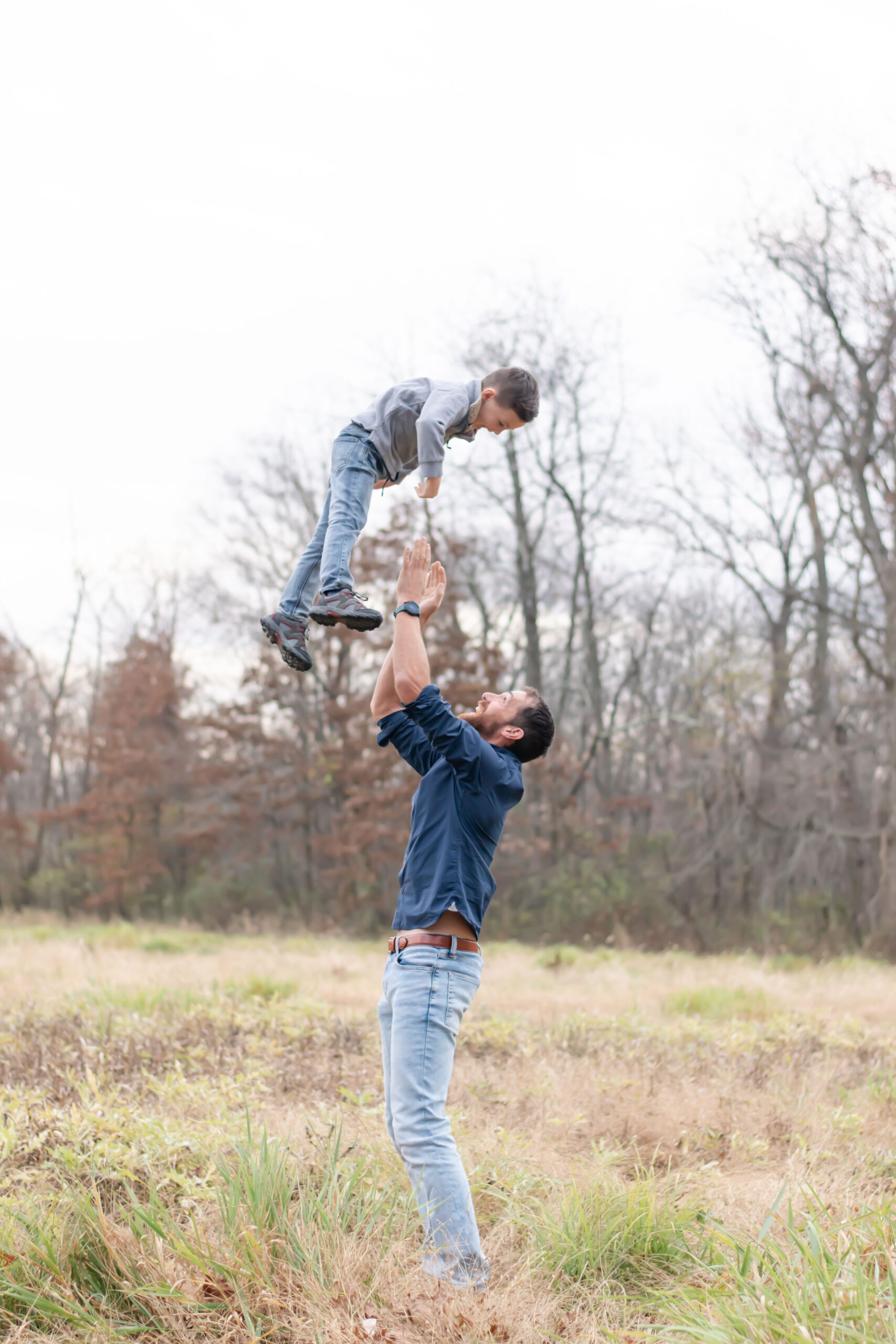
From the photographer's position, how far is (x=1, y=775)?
28.2 metres

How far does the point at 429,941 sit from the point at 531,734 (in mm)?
923

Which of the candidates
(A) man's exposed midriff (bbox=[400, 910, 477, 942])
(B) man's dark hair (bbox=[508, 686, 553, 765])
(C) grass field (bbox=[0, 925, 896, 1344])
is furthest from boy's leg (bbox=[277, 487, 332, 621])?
(C) grass field (bbox=[0, 925, 896, 1344])

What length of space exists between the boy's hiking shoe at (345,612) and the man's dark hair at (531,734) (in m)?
0.69

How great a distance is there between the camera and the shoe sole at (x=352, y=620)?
12.9 feet

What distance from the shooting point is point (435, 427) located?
396 centimetres

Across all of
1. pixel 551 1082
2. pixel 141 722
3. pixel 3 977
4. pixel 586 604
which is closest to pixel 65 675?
pixel 141 722

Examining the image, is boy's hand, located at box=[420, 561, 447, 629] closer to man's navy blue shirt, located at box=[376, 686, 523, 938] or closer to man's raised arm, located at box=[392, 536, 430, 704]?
man's raised arm, located at box=[392, 536, 430, 704]

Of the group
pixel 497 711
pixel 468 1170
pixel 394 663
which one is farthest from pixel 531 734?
pixel 468 1170

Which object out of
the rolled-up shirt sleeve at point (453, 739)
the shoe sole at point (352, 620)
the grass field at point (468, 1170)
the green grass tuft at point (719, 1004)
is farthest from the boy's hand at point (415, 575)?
the green grass tuft at point (719, 1004)

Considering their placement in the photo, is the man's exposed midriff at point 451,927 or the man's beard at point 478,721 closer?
the man's exposed midriff at point 451,927

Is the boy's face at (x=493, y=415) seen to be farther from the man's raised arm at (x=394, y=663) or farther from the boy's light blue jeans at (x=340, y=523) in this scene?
the man's raised arm at (x=394, y=663)

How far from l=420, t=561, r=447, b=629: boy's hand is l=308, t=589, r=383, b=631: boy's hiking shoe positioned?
0.17 m

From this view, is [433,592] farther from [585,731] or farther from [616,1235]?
[585,731]

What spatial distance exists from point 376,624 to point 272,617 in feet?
1.93
